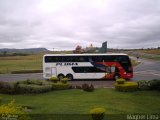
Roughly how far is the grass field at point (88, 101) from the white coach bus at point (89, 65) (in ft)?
31.8

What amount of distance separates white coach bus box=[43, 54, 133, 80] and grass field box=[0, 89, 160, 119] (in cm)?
968

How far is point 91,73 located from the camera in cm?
3959

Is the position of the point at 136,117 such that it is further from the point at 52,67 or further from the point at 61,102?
the point at 52,67

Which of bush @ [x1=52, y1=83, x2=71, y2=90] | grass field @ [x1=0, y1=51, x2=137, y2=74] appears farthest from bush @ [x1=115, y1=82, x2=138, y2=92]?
grass field @ [x1=0, y1=51, x2=137, y2=74]

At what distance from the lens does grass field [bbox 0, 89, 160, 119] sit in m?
20.6

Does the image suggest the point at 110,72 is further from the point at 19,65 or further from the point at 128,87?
the point at 19,65

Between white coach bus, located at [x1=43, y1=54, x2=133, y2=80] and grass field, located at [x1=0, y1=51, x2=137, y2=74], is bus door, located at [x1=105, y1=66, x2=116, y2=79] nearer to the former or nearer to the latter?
white coach bus, located at [x1=43, y1=54, x2=133, y2=80]

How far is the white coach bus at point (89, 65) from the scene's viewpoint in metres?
39.2

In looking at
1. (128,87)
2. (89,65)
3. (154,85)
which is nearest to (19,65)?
(89,65)

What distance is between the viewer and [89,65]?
129ft

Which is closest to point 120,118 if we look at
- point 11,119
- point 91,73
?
point 11,119

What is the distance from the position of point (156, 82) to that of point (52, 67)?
1470 cm

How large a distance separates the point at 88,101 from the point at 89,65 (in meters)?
15.7

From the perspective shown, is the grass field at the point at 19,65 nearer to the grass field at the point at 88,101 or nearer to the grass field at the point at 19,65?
the grass field at the point at 19,65
